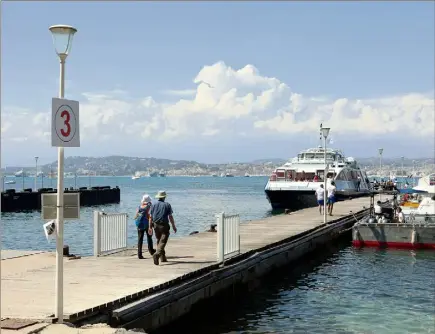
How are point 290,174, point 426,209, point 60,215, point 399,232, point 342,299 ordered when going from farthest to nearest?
point 290,174 → point 426,209 → point 399,232 → point 342,299 → point 60,215

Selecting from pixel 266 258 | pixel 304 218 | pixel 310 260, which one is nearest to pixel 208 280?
pixel 266 258

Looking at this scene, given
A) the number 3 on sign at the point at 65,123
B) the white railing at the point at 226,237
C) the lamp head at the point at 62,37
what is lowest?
the white railing at the point at 226,237

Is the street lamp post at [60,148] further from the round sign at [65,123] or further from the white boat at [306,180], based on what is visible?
the white boat at [306,180]

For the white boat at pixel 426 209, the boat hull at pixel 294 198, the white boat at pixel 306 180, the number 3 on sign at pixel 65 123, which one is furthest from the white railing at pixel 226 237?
the boat hull at pixel 294 198

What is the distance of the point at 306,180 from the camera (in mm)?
54812

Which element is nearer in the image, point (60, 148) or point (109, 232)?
point (60, 148)

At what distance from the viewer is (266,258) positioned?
1722cm

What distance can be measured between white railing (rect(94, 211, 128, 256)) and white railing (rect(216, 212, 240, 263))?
300 centimetres

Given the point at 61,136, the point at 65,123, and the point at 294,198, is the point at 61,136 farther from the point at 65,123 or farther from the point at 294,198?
the point at 294,198

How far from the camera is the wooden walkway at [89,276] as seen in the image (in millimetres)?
9516

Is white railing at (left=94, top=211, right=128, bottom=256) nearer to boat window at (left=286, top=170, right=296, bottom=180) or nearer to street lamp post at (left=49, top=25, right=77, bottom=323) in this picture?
street lamp post at (left=49, top=25, right=77, bottom=323)

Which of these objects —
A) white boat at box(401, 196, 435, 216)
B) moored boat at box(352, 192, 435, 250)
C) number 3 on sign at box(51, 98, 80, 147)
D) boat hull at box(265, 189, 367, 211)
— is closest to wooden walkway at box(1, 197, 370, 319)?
number 3 on sign at box(51, 98, 80, 147)

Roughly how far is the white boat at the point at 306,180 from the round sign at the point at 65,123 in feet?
146

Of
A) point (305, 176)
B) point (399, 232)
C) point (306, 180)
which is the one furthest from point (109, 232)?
point (305, 176)
